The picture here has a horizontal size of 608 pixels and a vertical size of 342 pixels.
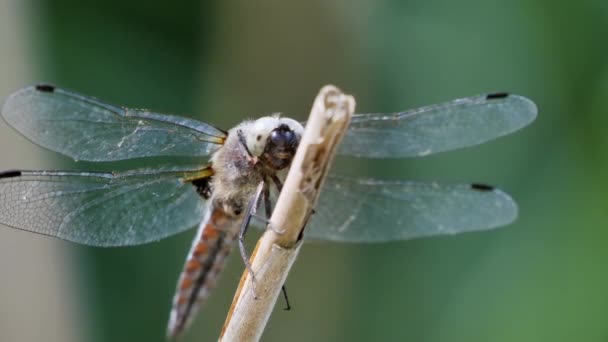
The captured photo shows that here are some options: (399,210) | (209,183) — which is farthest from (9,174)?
(399,210)

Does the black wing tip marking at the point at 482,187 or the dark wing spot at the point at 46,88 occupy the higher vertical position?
the dark wing spot at the point at 46,88

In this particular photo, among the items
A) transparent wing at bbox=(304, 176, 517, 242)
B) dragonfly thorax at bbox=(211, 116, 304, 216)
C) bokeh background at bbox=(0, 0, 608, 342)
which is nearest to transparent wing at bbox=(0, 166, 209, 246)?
dragonfly thorax at bbox=(211, 116, 304, 216)

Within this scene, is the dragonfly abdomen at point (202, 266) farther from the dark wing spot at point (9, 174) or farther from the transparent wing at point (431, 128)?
the dark wing spot at point (9, 174)

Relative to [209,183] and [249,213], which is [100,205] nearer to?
[209,183]

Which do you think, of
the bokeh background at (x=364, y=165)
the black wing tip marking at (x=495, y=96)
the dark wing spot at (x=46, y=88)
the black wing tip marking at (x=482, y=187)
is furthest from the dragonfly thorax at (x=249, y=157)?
the bokeh background at (x=364, y=165)

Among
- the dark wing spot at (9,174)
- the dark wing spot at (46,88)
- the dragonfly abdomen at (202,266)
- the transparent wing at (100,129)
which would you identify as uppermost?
the dark wing spot at (46,88)
